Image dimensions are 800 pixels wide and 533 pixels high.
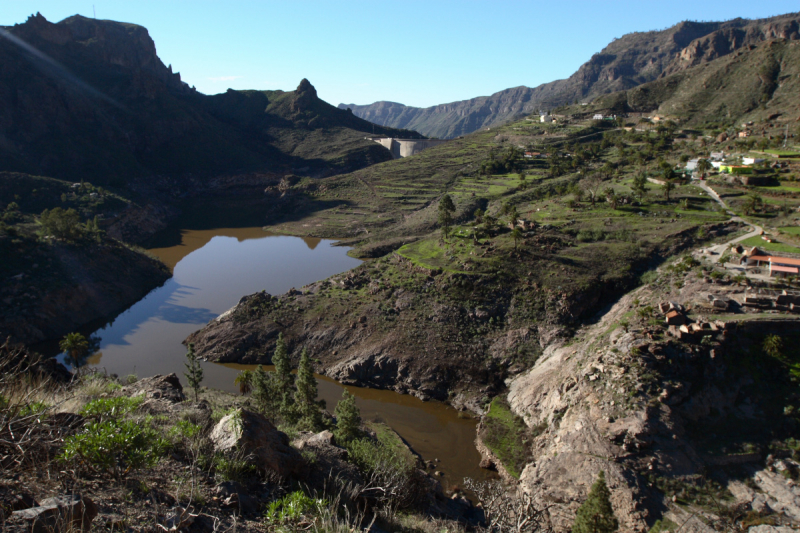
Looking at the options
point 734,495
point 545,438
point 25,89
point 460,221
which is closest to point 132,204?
point 25,89

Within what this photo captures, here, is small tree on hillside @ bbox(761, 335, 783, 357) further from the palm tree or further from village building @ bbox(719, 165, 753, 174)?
village building @ bbox(719, 165, 753, 174)

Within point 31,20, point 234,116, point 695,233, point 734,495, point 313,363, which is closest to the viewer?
point 734,495

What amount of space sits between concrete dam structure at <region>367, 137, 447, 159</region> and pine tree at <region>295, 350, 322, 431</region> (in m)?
99.7

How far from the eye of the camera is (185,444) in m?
8.95

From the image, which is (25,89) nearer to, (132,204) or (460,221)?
(132,204)

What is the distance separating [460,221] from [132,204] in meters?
55.3

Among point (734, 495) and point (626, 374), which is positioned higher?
point (626, 374)

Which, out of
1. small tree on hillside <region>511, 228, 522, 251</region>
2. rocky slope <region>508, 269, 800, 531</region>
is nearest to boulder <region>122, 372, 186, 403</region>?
rocky slope <region>508, 269, 800, 531</region>

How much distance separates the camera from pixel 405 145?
121625 mm

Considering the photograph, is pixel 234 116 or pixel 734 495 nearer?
pixel 734 495

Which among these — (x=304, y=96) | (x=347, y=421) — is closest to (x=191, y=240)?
(x=347, y=421)

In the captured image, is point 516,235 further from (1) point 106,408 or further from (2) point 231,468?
(1) point 106,408

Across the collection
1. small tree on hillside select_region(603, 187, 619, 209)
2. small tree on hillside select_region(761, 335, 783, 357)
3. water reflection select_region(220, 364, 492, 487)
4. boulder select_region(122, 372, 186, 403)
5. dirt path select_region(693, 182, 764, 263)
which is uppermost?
small tree on hillside select_region(603, 187, 619, 209)

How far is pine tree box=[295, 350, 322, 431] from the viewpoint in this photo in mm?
20656
